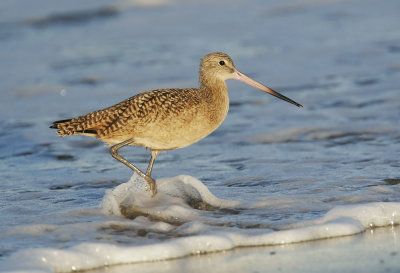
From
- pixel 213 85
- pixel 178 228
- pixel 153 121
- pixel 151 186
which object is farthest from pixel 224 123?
pixel 178 228

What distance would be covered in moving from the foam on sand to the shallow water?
42 millimetres

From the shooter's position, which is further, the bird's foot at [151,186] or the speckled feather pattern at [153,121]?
the bird's foot at [151,186]

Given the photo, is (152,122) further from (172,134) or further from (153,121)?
(172,134)

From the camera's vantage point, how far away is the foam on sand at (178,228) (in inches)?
233

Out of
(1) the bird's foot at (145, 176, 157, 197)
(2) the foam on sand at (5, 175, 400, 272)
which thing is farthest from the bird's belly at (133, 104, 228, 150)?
Answer: (2) the foam on sand at (5, 175, 400, 272)

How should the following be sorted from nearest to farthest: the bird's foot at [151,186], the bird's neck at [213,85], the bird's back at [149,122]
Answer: the bird's back at [149,122] < the bird's foot at [151,186] < the bird's neck at [213,85]

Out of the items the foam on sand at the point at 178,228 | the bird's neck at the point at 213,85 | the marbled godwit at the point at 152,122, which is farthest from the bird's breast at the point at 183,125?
the foam on sand at the point at 178,228

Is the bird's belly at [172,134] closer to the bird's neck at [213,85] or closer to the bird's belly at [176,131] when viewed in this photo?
the bird's belly at [176,131]

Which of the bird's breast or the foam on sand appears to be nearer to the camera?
the foam on sand

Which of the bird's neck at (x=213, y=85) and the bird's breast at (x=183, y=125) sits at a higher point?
the bird's neck at (x=213, y=85)

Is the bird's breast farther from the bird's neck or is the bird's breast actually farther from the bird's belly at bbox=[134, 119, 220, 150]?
the bird's neck

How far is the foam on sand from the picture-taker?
592 cm

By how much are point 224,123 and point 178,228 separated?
13.8 ft

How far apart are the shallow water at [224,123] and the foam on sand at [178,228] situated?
0.14 feet
